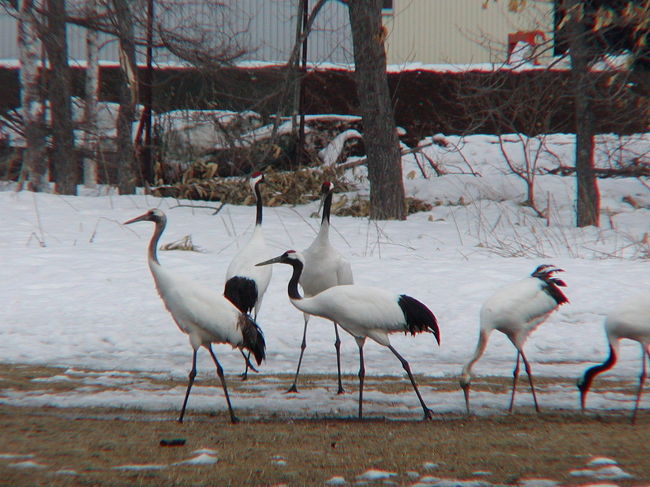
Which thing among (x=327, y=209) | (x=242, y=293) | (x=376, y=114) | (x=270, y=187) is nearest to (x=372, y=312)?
(x=242, y=293)

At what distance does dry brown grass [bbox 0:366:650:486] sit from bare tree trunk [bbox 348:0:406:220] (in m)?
8.68

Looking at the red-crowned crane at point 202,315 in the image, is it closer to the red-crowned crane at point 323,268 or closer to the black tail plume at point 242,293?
the black tail plume at point 242,293

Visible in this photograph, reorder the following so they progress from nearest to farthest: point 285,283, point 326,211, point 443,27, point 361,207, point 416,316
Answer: point 416,316 < point 326,211 < point 285,283 < point 361,207 < point 443,27

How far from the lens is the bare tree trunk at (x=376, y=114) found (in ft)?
44.2

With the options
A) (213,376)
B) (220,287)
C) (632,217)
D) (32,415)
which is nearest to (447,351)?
(213,376)

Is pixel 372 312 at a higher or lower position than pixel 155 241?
lower

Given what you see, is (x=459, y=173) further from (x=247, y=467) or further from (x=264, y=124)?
(x=247, y=467)

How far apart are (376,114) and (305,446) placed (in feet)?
32.2

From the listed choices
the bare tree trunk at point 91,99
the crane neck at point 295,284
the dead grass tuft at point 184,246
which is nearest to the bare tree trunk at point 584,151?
the dead grass tuft at point 184,246

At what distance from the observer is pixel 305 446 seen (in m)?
4.58

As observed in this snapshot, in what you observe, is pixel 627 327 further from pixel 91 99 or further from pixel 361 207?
pixel 91 99

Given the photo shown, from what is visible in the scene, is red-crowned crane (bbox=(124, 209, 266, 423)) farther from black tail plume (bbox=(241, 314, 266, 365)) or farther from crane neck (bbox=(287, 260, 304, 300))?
crane neck (bbox=(287, 260, 304, 300))

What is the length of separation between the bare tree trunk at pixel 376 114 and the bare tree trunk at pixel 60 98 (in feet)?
16.0

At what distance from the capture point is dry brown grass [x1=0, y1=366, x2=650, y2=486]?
392cm
